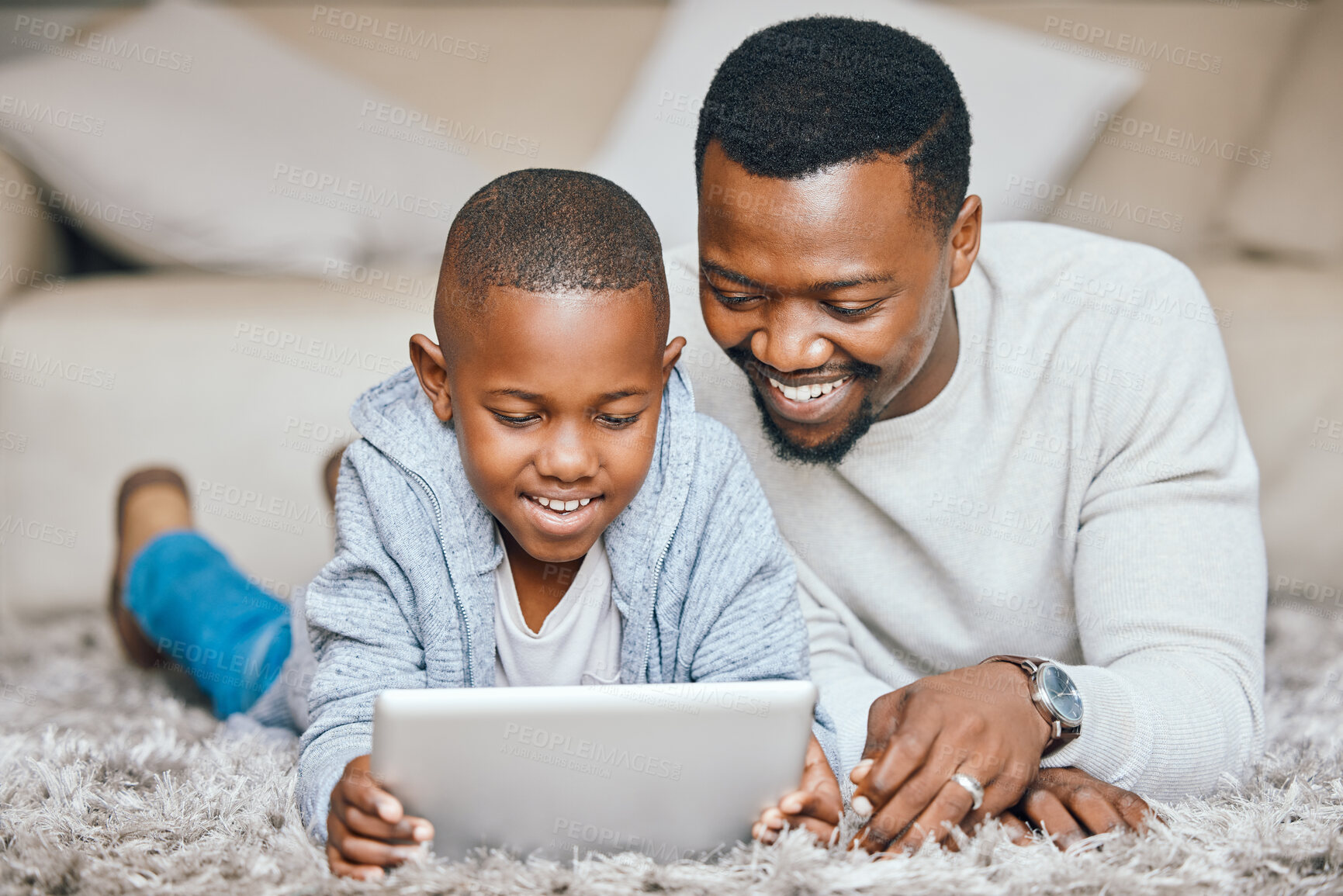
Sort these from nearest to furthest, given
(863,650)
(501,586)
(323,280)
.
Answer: (501,586) < (863,650) < (323,280)

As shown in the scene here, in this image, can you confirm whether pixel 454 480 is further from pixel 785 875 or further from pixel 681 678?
pixel 785 875

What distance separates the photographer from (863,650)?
140cm

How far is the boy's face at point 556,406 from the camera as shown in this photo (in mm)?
965

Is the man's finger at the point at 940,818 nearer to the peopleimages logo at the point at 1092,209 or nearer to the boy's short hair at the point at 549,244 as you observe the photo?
the boy's short hair at the point at 549,244

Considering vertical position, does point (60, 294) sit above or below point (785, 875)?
above

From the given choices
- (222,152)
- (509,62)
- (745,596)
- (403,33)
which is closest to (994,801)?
(745,596)

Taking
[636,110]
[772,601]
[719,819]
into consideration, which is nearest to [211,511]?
[636,110]

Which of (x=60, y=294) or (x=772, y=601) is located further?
(x=60, y=294)

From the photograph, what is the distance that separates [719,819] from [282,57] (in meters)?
1.72

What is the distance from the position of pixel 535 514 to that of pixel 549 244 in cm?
23

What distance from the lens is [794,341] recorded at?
3.69 ft

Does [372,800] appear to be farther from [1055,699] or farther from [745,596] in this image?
[1055,699]

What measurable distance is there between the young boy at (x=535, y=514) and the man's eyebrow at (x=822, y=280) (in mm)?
108

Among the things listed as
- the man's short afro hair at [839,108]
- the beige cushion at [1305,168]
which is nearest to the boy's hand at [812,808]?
the man's short afro hair at [839,108]
